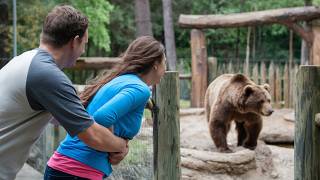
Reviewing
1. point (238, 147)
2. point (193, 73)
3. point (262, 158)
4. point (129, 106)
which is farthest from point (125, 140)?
point (193, 73)

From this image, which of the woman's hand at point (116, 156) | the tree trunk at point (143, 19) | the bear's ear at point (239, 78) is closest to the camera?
the woman's hand at point (116, 156)

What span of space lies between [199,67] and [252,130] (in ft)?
22.8

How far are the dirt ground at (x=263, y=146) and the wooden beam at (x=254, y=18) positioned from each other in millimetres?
2148

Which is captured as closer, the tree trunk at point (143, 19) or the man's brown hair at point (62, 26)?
the man's brown hair at point (62, 26)

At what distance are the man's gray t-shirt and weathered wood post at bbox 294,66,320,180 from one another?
2.02 metres

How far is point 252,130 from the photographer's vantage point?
840 cm

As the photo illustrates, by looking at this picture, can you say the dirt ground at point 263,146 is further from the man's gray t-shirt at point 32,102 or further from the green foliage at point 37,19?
Result: the green foliage at point 37,19

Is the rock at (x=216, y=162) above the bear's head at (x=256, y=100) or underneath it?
underneath

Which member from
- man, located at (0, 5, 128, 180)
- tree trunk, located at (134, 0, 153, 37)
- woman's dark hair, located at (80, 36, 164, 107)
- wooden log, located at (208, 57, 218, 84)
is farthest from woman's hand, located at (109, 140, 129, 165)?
tree trunk, located at (134, 0, 153, 37)

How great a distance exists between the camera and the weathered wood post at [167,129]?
4.36 m

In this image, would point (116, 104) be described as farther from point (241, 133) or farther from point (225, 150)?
point (241, 133)

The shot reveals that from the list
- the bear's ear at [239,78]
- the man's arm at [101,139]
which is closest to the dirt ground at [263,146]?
the bear's ear at [239,78]

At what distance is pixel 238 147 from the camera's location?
8.52 metres

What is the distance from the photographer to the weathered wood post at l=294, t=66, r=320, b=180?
4.09 meters
